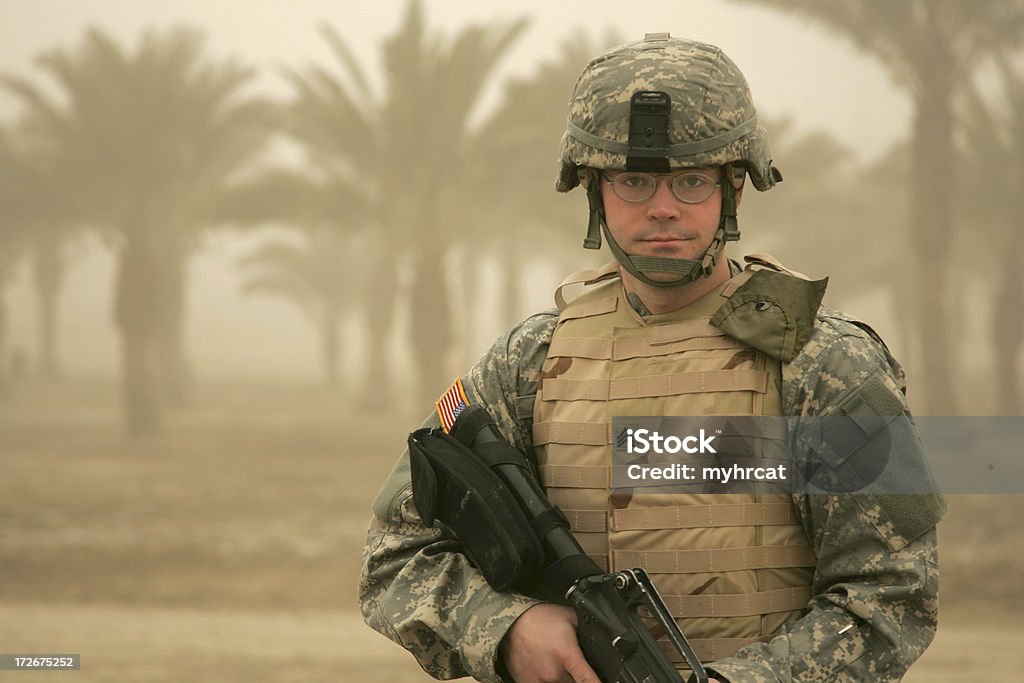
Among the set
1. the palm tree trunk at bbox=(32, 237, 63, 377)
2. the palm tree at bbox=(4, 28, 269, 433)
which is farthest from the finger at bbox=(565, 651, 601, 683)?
the palm tree trunk at bbox=(32, 237, 63, 377)

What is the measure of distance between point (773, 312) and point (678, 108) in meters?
0.40

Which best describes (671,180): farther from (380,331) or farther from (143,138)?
(380,331)

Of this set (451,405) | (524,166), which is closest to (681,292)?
(451,405)

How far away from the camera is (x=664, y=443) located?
2041mm

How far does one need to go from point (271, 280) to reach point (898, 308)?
1063 cm

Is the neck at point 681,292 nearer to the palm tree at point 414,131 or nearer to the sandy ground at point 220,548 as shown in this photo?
the sandy ground at point 220,548

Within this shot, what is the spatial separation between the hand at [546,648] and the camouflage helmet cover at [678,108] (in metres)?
0.79

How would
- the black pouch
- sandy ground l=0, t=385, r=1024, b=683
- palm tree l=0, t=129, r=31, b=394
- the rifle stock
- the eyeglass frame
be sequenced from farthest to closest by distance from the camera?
palm tree l=0, t=129, r=31, b=394 → sandy ground l=0, t=385, r=1024, b=683 → the eyeglass frame → the black pouch → the rifle stock

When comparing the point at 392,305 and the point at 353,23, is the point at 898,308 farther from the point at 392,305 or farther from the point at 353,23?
the point at 353,23

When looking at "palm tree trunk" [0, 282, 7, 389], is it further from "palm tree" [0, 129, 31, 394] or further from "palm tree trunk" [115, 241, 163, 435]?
"palm tree trunk" [115, 241, 163, 435]

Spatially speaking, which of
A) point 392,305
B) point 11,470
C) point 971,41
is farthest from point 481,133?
point 11,470

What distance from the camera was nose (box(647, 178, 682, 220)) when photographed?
79.5 inches

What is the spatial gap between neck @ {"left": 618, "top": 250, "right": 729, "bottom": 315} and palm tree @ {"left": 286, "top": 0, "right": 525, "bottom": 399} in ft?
37.4

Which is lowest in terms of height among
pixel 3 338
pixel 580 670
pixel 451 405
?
pixel 3 338
